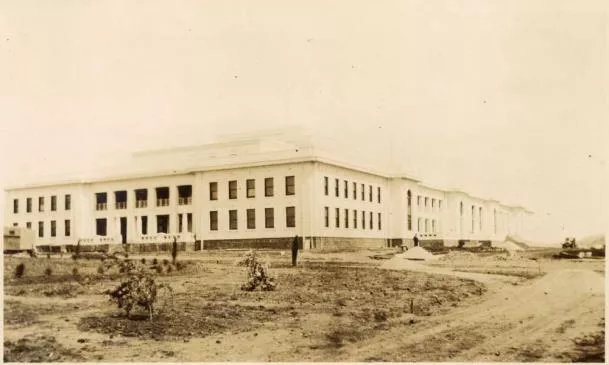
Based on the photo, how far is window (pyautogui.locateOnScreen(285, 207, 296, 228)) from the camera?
12.3m

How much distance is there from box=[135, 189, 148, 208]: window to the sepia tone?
477mm

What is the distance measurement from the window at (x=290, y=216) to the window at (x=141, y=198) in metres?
2.60

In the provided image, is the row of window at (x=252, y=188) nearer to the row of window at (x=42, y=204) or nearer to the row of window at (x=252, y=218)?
the row of window at (x=252, y=218)

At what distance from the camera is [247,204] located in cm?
1273

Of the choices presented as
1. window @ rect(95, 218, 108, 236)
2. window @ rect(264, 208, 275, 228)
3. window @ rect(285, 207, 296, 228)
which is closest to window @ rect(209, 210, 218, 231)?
window @ rect(264, 208, 275, 228)

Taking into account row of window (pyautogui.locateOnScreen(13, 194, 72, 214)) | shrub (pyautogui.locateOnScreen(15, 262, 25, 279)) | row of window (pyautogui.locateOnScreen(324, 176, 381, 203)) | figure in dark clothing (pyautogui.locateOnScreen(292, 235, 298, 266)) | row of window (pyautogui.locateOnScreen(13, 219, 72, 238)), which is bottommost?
shrub (pyautogui.locateOnScreen(15, 262, 25, 279))

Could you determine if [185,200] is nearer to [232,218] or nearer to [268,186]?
[232,218]

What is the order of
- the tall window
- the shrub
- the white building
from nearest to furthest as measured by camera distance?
the shrub, the white building, the tall window

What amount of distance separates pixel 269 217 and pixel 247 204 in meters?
0.53

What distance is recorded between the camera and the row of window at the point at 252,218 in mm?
12312

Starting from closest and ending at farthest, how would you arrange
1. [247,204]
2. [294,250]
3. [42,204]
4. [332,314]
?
[332,314]
[294,250]
[42,204]
[247,204]

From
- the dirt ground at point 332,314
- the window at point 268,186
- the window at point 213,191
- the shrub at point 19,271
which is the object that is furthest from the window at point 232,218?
the shrub at point 19,271

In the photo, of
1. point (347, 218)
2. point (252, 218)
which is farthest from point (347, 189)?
point (252, 218)

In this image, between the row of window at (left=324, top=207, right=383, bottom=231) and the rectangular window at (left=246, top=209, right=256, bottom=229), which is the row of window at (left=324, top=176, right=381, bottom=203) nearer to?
the row of window at (left=324, top=207, right=383, bottom=231)
